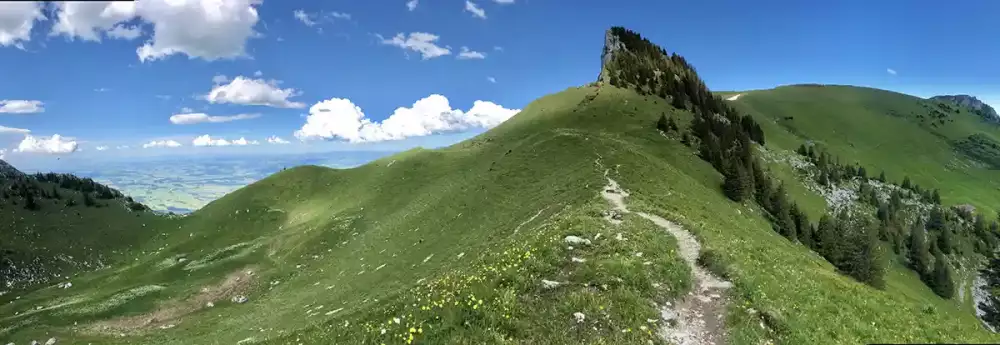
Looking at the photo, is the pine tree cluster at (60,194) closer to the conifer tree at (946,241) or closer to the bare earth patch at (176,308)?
the bare earth patch at (176,308)

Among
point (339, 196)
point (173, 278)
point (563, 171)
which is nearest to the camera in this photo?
point (563, 171)

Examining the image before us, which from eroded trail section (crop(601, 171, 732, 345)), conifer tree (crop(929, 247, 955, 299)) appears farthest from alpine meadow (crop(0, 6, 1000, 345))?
conifer tree (crop(929, 247, 955, 299))

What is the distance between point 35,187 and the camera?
129 metres

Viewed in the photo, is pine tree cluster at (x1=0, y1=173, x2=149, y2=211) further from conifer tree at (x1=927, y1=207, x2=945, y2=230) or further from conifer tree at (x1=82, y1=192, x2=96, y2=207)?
conifer tree at (x1=927, y1=207, x2=945, y2=230)

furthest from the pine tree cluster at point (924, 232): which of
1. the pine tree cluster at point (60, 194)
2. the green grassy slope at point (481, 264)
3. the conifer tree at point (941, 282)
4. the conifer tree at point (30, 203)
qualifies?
the conifer tree at point (30, 203)

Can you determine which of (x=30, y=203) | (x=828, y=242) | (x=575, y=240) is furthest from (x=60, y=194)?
(x=828, y=242)

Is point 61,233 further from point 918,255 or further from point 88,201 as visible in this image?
point 918,255

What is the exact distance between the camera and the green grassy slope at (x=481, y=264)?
18016 mm

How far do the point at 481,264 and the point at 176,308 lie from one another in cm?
5029

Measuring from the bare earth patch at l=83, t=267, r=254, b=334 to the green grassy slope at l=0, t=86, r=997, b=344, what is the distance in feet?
0.98

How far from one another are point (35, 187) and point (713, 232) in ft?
561

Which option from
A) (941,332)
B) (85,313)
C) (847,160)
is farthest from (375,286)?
(847,160)

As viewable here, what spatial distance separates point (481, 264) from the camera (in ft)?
88.9

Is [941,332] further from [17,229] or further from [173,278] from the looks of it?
[17,229]
